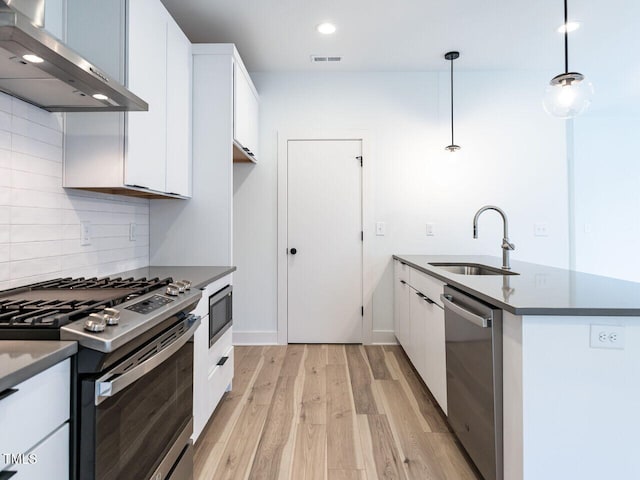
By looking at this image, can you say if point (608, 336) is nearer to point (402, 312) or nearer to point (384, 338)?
point (402, 312)

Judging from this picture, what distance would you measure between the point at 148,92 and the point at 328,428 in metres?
1.97

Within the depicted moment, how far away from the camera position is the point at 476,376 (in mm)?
1541

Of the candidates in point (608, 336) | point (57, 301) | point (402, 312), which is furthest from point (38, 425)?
point (402, 312)

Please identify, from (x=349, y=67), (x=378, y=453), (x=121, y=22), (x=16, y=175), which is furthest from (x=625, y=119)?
(x=16, y=175)

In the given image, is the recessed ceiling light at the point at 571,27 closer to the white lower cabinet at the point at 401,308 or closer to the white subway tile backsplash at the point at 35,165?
the white lower cabinet at the point at 401,308

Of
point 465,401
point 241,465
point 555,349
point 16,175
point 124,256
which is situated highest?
point 16,175

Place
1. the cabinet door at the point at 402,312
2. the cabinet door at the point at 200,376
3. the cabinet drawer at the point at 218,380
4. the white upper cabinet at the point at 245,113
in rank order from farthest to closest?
the cabinet door at the point at 402,312, the white upper cabinet at the point at 245,113, the cabinet drawer at the point at 218,380, the cabinet door at the point at 200,376

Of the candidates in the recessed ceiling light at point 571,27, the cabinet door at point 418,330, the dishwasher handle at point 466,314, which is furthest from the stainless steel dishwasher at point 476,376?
the recessed ceiling light at point 571,27

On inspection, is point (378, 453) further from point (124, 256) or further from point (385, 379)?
point (124, 256)

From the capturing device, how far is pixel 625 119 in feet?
15.2

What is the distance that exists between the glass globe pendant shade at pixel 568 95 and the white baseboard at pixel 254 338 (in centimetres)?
278

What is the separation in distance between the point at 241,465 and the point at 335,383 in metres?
1.04

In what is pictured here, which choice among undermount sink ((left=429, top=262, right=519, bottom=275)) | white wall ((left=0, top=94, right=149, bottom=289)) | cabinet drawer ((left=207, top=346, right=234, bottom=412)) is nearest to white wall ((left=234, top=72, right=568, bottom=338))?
undermount sink ((left=429, top=262, right=519, bottom=275))

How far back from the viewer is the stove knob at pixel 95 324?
940 mm
